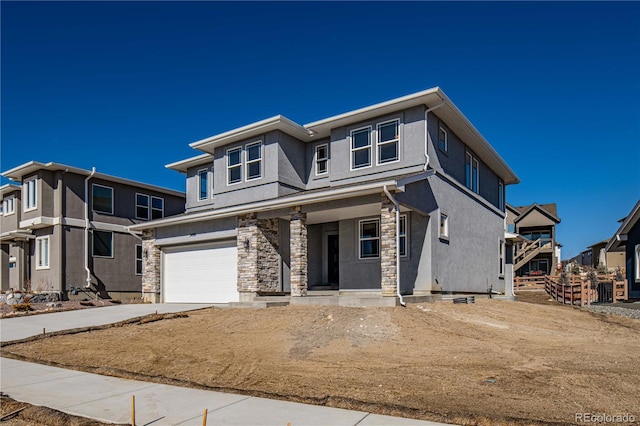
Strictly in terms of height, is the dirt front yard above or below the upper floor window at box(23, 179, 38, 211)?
below

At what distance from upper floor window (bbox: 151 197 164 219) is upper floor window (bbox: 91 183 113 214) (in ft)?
8.84

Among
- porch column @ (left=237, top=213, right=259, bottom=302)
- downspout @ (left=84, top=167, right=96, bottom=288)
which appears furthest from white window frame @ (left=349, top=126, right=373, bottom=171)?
downspout @ (left=84, top=167, right=96, bottom=288)

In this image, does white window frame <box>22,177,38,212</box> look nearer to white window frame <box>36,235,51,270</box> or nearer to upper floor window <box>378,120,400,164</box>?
white window frame <box>36,235,51,270</box>

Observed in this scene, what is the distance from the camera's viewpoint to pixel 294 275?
15.5 metres

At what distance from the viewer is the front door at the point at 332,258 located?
18469mm

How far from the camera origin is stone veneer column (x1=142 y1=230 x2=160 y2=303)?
2050cm

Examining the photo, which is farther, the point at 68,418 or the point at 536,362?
the point at 536,362

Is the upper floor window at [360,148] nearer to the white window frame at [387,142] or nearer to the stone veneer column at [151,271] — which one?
the white window frame at [387,142]

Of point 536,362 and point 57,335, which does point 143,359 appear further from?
point 536,362

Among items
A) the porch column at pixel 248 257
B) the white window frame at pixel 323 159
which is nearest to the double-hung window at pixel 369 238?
the white window frame at pixel 323 159

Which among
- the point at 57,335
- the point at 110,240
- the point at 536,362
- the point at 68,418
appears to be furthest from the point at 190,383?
the point at 110,240

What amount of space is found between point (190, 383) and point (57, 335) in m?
7.27

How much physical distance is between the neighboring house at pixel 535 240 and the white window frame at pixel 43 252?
112 feet

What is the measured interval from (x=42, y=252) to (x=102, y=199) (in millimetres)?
3945
